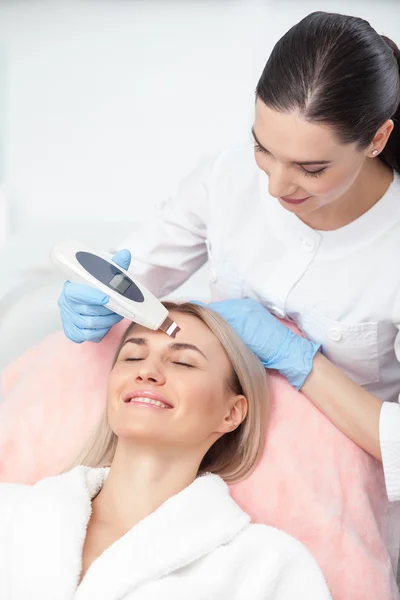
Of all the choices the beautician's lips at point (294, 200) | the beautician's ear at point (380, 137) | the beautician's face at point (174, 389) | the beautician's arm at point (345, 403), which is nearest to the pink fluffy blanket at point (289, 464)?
the beautician's arm at point (345, 403)

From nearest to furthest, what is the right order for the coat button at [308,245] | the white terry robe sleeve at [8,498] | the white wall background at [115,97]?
the white terry robe sleeve at [8,498] → the coat button at [308,245] → the white wall background at [115,97]

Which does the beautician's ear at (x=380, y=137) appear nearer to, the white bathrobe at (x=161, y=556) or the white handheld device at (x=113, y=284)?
the white handheld device at (x=113, y=284)

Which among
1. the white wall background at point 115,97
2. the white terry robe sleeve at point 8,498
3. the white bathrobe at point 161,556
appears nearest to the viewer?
the white bathrobe at point 161,556

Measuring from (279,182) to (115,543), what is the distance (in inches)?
25.2

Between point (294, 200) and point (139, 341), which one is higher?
point (294, 200)

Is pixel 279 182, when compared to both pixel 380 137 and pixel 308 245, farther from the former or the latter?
pixel 308 245

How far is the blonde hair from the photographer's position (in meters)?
1.54

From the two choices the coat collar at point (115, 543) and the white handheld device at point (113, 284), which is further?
the white handheld device at point (113, 284)

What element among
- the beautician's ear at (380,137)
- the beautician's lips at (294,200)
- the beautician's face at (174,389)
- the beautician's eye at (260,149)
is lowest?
the beautician's face at (174,389)

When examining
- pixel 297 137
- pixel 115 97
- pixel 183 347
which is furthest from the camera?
pixel 115 97

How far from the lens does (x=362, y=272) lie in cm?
155

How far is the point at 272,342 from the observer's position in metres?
1.59

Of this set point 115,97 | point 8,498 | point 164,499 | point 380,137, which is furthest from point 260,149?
point 115,97

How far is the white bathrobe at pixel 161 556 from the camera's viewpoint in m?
1.26
